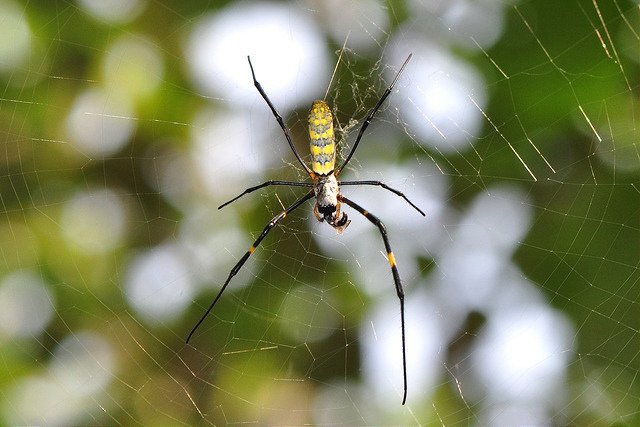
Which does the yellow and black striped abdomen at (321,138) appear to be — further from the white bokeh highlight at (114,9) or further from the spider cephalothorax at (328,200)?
the white bokeh highlight at (114,9)

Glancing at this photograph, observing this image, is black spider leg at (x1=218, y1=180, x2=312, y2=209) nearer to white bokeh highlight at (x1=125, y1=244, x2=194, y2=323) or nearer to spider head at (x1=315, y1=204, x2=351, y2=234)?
spider head at (x1=315, y1=204, x2=351, y2=234)

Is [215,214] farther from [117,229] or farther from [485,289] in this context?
[485,289]

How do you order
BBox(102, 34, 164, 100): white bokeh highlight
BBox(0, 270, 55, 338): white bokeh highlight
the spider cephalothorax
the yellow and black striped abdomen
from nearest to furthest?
the yellow and black striped abdomen
BBox(0, 270, 55, 338): white bokeh highlight
BBox(102, 34, 164, 100): white bokeh highlight
the spider cephalothorax

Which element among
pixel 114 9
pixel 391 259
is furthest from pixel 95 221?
pixel 391 259

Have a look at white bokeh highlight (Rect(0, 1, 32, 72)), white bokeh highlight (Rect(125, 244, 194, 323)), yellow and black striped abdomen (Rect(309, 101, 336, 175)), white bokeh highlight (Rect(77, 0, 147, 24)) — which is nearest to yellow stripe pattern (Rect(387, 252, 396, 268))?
yellow and black striped abdomen (Rect(309, 101, 336, 175))

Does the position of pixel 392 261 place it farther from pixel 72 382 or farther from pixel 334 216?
pixel 72 382

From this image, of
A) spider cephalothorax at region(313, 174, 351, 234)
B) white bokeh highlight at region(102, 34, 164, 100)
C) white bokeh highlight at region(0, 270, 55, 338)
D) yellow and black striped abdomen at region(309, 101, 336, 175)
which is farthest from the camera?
spider cephalothorax at region(313, 174, 351, 234)

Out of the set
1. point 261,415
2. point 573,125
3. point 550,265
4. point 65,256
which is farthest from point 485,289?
point 65,256

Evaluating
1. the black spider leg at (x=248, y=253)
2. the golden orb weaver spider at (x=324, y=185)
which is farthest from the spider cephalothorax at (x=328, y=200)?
the black spider leg at (x=248, y=253)
